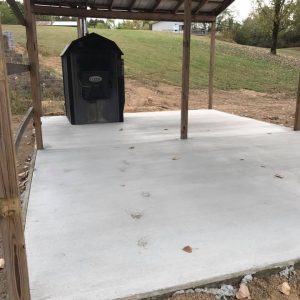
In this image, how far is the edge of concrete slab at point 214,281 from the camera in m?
1.80

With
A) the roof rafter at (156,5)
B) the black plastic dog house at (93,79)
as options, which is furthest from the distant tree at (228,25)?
the black plastic dog house at (93,79)

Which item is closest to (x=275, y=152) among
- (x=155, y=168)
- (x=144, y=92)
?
(x=155, y=168)

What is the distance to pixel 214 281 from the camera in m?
1.92

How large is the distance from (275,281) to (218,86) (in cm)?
1404

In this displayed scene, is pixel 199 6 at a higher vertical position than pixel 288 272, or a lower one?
higher

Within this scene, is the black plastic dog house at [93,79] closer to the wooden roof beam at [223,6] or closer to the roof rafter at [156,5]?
the roof rafter at [156,5]

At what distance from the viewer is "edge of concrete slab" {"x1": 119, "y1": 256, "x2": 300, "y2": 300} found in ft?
5.91

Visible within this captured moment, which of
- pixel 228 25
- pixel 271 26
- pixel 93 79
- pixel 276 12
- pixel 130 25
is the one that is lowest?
pixel 93 79

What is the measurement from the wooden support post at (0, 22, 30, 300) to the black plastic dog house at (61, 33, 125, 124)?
17.0ft

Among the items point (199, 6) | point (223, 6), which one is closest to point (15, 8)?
point (199, 6)

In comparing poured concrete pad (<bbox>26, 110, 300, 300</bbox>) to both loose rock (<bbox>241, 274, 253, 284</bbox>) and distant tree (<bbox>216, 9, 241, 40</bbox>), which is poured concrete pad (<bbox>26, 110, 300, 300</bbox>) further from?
distant tree (<bbox>216, 9, 241, 40</bbox>)

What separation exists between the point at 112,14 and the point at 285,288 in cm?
690

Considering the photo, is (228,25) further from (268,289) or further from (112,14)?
(268,289)

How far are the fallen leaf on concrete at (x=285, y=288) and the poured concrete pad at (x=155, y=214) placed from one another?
5.8 inches
